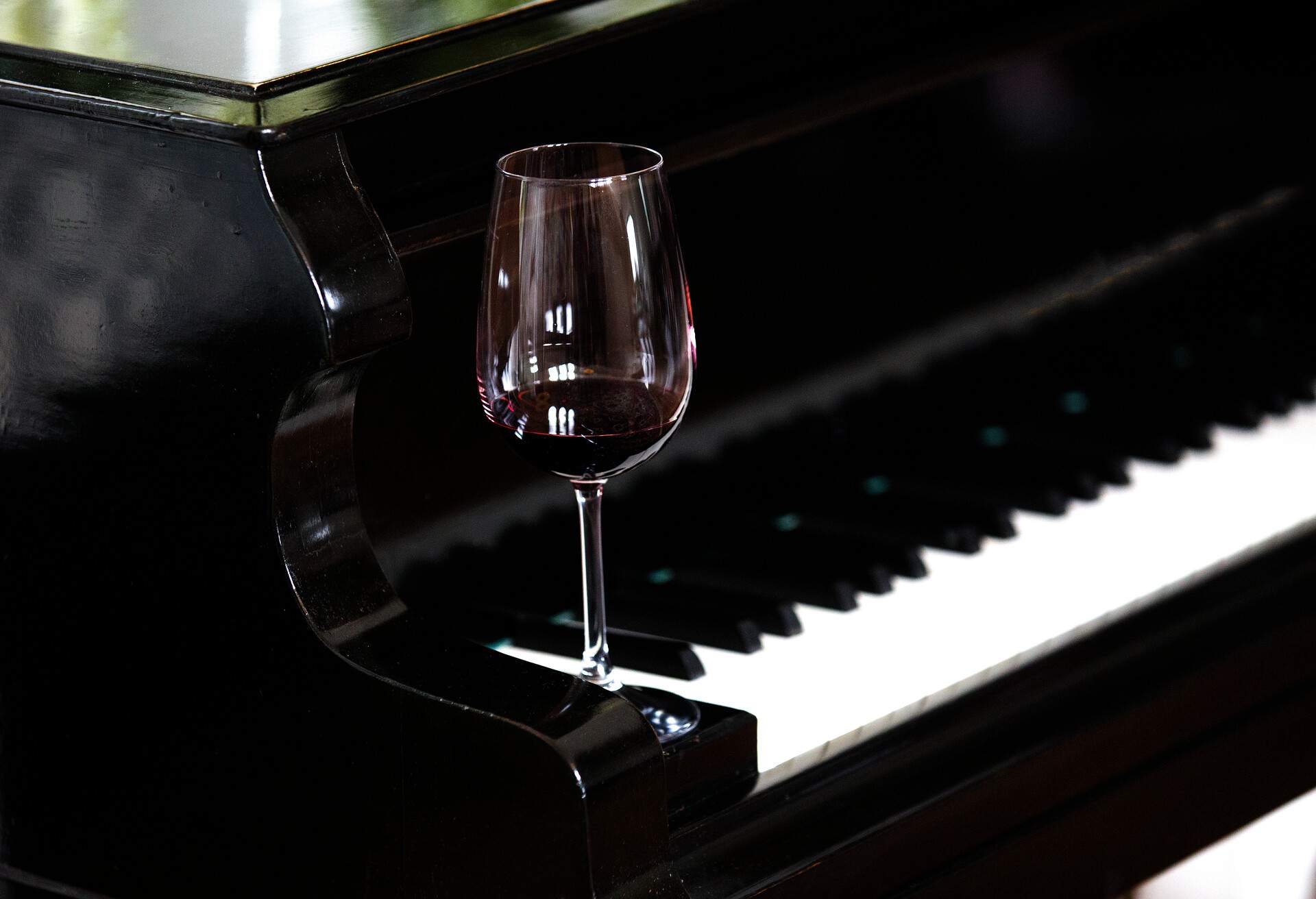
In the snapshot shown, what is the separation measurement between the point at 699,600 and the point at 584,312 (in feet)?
1.48

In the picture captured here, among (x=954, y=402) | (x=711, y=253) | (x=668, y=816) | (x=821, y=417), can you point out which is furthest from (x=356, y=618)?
(x=954, y=402)

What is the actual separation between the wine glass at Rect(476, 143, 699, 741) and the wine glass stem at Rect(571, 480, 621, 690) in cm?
2

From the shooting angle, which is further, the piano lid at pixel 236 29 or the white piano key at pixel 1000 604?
the white piano key at pixel 1000 604

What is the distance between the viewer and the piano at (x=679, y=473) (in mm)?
1065

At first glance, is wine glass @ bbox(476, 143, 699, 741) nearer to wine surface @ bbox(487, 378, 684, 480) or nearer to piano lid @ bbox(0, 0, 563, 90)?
wine surface @ bbox(487, 378, 684, 480)

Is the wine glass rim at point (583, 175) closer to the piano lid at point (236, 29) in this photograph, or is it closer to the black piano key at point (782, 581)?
the piano lid at point (236, 29)

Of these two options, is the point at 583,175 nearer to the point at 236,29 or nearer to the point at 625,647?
the point at 236,29

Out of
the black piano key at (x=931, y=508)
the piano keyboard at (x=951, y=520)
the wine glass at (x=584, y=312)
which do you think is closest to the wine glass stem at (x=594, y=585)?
the wine glass at (x=584, y=312)

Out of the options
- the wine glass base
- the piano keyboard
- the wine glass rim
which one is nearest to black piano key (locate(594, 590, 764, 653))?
the piano keyboard

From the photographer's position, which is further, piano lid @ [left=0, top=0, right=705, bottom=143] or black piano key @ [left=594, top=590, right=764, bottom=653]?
black piano key @ [left=594, top=590, right=764, bottom=653]

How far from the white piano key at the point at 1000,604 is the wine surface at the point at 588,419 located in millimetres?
257

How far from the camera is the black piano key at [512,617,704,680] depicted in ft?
4.41

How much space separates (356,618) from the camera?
3.60ft

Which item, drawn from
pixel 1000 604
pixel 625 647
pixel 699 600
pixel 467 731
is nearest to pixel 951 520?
pixel 1000 604
